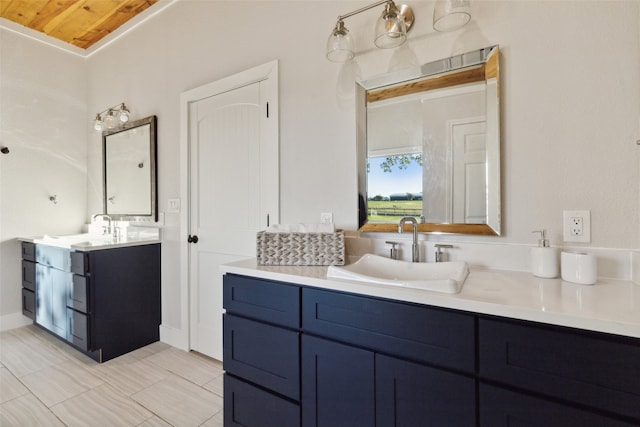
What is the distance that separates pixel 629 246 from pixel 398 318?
902 mm

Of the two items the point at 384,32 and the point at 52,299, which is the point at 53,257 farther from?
the point at 384,32

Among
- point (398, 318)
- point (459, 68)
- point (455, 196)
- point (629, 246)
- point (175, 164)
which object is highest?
point (459, 68)

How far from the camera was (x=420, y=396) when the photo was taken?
0.97m

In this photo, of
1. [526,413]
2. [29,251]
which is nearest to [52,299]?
[29,251]

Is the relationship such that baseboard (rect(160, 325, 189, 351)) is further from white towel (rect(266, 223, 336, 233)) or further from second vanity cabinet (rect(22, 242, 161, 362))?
white towel (rect(266, 223, 336, 233))

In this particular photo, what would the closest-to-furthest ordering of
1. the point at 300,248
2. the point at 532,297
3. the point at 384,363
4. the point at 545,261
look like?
1. the point at 532,297
2. the point at 384,363
3. the point at 545,261
4. the point at 300,248

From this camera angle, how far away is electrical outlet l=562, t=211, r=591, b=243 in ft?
3.82

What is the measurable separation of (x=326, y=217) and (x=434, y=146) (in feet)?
2.26

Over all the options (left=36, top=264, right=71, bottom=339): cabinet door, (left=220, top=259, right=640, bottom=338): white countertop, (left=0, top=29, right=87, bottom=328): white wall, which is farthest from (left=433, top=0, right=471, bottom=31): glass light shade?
(left=0, top=29, right=87, bottom=328): white wall

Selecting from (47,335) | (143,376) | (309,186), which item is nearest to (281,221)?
(309,186)

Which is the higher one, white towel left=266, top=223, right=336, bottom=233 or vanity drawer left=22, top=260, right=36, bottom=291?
white towel left=266, top=223, right=336, bottom=233

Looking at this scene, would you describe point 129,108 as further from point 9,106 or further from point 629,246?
point 629,246

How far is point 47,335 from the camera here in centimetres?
280

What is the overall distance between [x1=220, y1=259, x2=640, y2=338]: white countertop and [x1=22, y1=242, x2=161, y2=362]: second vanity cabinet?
1.76m
